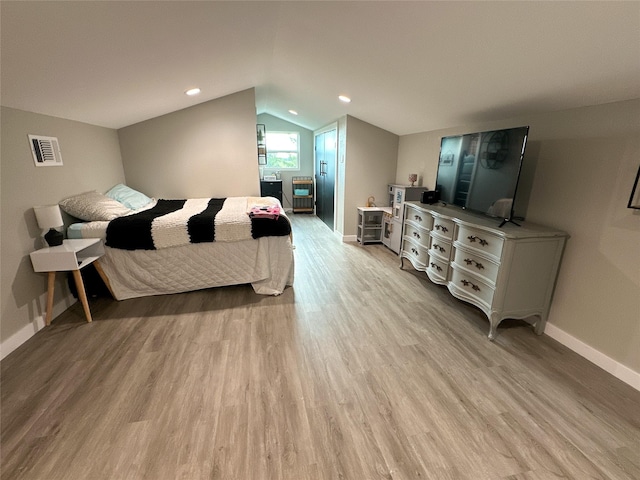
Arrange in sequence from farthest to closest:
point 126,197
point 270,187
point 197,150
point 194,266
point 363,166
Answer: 1. point 270,187
2. point 363,166
3. point 197,150
4. point 126,197
5. point 194,266

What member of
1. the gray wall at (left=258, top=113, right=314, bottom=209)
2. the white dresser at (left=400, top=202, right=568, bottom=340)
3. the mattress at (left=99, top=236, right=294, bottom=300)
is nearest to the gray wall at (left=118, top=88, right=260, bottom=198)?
the mattress at (left=99, top=236, right=294, bottom=300)

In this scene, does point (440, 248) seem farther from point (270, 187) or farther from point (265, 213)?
point (270, 187)

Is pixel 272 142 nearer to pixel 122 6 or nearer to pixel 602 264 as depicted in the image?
pixel 122 6

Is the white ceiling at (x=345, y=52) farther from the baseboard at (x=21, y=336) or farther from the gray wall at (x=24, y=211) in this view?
the baseboard at (x=21, y=336)

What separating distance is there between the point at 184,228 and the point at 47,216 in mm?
967

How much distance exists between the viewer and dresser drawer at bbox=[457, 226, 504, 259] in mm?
2094

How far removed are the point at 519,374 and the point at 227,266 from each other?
8.36 feet

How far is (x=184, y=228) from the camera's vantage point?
2734 mm

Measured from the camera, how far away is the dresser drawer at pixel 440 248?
8.73 ft

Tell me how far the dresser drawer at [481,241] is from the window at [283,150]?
17.1ft

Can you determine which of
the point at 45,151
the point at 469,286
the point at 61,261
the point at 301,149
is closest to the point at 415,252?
the point at 469,286

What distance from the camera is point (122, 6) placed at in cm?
144

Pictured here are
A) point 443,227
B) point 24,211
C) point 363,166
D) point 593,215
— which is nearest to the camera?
point 593,215

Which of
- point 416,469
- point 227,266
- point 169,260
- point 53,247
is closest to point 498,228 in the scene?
point 416,469
